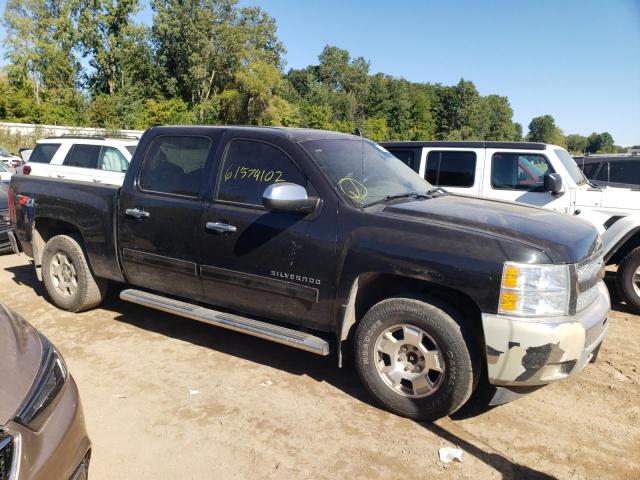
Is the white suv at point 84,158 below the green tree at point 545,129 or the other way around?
below

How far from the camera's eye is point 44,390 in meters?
2.39

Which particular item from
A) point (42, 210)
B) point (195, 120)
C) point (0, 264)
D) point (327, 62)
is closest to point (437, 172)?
point (42, 210)

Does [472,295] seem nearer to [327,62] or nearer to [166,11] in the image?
[166,11]

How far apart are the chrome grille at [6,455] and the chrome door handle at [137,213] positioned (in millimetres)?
2860

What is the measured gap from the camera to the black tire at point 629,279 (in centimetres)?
615

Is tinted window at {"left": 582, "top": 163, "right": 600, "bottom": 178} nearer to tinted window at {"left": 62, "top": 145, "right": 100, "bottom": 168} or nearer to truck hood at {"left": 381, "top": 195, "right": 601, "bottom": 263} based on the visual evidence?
truck hood at {"left": 381, "top": 195, "right": 601, "bottom": 263}

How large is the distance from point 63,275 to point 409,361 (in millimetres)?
3846

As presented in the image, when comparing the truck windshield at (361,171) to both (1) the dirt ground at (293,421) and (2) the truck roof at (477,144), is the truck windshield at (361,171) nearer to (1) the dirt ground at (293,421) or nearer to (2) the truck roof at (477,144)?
(1) the dirt ground at (293,421)

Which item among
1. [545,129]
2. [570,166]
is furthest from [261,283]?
[545,129]

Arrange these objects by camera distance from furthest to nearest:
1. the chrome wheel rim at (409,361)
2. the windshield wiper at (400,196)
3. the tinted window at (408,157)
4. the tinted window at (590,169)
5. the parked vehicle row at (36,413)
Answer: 1. the tinted window at (590,169)
2. the tinted window at (408,157)
3. the windshield wiper at (400,196)
4. the chrome wheel rim at (409,361)
5. the parked vehicle row at (36,413)

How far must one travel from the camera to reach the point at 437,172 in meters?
7.79

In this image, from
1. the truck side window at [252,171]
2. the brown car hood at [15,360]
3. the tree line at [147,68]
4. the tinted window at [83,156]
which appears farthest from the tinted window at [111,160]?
the tree line at [147,68]

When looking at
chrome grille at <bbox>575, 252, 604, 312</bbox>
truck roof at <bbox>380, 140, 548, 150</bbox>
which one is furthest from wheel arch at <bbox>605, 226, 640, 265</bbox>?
chrome grille at <bbox>575, 252, 604, 312</bbox>

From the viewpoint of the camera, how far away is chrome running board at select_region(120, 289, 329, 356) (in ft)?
12.4
